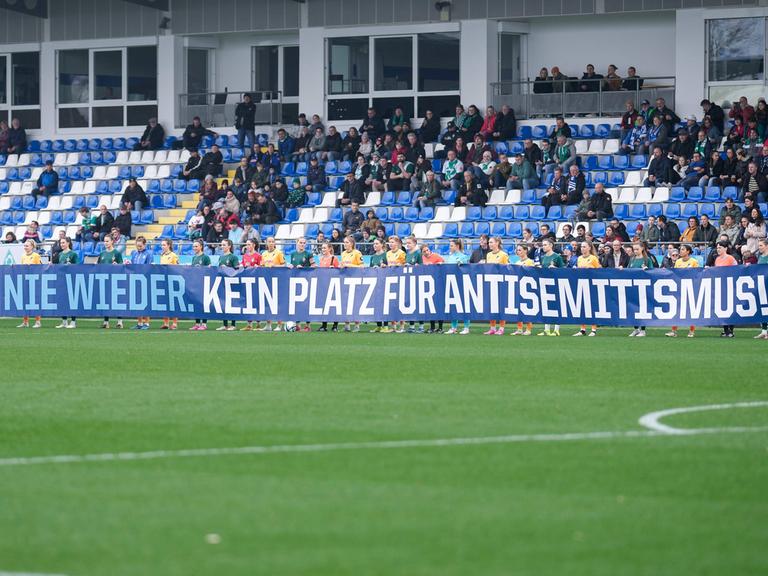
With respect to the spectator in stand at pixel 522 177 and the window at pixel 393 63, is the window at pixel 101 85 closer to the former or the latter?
the window at pixel 393 63

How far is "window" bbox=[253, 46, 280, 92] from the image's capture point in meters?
45.7

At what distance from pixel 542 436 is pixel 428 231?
81.7 feet

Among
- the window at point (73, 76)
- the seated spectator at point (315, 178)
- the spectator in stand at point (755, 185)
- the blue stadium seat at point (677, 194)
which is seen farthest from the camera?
the window at point (73, 76)

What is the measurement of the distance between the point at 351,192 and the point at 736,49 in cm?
1074

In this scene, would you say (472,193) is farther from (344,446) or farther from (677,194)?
(344,446)

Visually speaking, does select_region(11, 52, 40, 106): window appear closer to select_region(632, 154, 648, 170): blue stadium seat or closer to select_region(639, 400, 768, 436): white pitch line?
select_region(632, 154, 648, 170): blue stadium seat

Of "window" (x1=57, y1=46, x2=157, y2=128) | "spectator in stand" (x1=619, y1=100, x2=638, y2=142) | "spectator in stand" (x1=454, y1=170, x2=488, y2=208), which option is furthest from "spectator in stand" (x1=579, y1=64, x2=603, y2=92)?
"window" (x1=57, y1=46, x2=157, y2=128)

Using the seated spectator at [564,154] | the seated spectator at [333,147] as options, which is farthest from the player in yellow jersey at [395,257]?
the seated spectator at [333,147]

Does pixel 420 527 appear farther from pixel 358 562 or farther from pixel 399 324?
pixel 399 324

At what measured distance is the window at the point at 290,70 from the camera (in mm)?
45281

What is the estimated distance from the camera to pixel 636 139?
121 ft

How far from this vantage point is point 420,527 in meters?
8.08

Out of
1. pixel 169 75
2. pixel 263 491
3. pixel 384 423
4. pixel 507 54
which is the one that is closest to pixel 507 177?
pixel 507 54

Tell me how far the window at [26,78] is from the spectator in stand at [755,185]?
2544 centimetres
